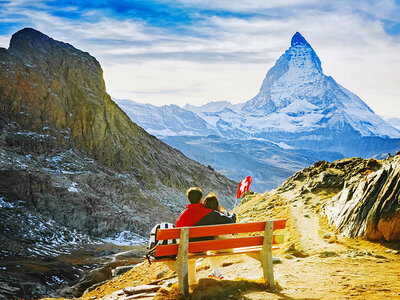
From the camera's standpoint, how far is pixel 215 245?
294 inches

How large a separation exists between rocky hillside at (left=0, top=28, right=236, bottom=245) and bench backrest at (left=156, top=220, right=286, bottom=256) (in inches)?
1654

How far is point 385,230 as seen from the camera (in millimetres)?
10398

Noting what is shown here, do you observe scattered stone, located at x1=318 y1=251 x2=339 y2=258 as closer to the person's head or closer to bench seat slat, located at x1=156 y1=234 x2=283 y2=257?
bench seat slat, located at x1=156 y1=234 x2=283 y2=257

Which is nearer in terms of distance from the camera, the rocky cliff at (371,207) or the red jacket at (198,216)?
the red jacket at (198,216)

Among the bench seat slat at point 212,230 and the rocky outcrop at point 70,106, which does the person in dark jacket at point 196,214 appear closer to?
the bench seat slat at point 212,230

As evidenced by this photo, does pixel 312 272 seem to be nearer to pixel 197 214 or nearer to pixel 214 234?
pixel 214 234

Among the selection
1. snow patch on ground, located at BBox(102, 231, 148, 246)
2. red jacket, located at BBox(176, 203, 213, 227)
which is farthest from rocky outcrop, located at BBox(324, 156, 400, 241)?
snow patch on ground, located at BBox(102, 231, 148, 246)

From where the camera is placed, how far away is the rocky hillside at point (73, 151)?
5509 cm

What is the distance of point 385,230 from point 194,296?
599 centimetres

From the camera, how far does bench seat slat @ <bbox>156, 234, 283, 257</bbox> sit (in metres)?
6.98

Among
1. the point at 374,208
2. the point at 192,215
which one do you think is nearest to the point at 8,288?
the point at 192,215

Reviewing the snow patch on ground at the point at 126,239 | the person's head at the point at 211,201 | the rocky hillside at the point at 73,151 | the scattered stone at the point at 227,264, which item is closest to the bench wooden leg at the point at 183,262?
the person's head at the point at 211,201

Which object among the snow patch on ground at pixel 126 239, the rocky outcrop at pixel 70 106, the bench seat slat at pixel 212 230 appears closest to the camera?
the bench seat slat at pixel 212 230

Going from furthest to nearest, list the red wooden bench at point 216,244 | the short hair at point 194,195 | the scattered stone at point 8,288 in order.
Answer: the scattered stone at point 8,288 → the short hair at point 194,195 → the red wooden bench at point 216,244
